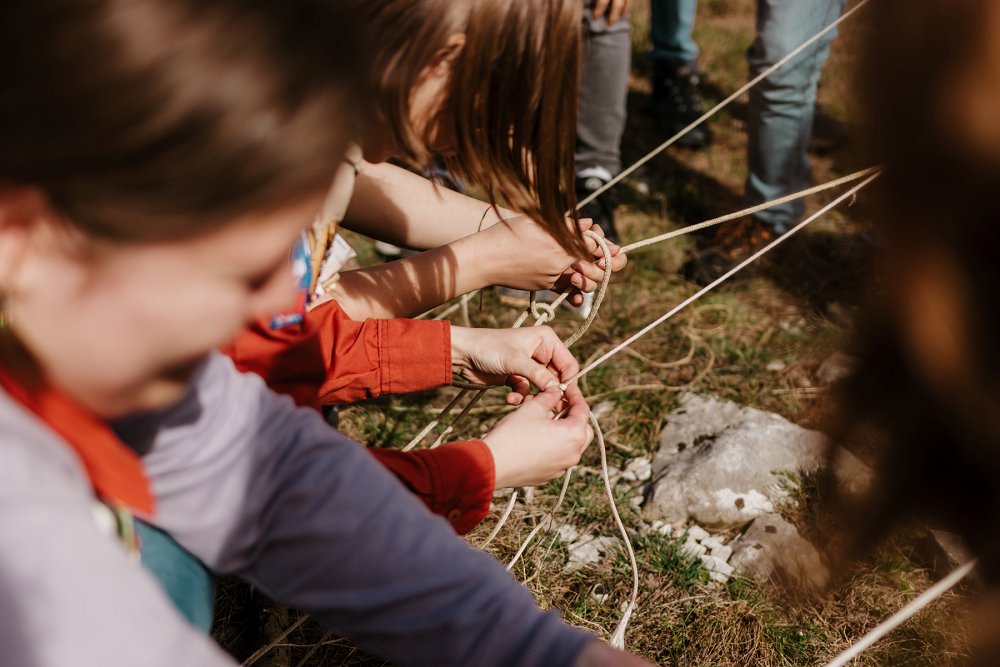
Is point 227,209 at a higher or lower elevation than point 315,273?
higher

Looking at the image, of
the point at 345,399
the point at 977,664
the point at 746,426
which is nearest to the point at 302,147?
the point at 977,664

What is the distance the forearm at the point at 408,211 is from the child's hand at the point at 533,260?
0.11 meters

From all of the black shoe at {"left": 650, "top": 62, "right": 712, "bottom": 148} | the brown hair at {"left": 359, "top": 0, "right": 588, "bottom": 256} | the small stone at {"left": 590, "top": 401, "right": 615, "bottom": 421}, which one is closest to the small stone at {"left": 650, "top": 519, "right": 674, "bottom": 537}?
the small stone at {"left": 590, "top": 401, "right": 615, "bottom": 421}

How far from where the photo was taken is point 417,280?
4.59 feet

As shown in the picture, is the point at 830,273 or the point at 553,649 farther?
the point at 830,273

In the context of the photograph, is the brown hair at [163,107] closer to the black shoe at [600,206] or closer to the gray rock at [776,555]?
the gray rock at [776,555]

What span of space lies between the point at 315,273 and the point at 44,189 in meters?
0.64

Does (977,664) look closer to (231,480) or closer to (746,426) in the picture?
(231,480)

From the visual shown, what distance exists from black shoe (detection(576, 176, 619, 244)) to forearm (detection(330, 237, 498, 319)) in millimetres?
885

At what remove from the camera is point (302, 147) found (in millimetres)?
583

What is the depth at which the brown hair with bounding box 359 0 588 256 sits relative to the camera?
0.91 m

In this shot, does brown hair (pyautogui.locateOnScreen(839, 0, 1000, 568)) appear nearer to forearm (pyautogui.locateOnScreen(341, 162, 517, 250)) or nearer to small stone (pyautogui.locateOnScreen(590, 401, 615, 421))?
forearm (pyautogui.locateOnScreen(341, 162, 517, 250))

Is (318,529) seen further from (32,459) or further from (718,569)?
(718,569)

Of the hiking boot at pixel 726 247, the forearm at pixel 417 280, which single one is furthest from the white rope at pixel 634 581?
the hiking boot at pixel 726 247
